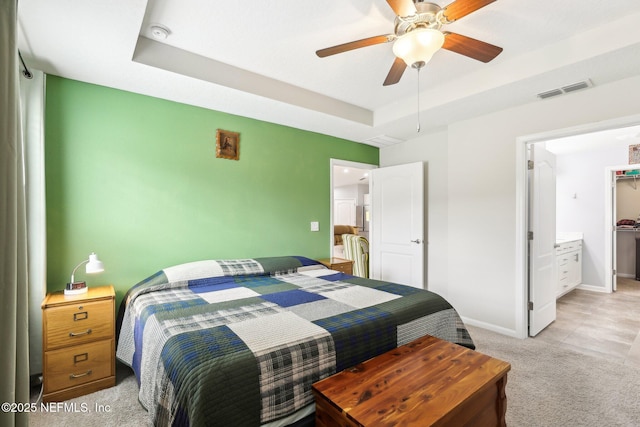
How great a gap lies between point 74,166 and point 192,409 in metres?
2.21

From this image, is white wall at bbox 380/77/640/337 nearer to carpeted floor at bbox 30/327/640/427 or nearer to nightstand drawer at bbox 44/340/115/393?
carpeted floor at bbox 30/327/640/427

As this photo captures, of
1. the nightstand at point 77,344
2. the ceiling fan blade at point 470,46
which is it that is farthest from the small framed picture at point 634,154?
the nightstand at point 77,344

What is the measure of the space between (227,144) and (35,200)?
1.58m

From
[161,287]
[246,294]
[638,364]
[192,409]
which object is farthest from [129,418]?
[638,364]

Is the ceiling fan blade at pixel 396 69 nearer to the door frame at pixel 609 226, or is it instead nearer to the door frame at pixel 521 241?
the door frame at pixel 521 241

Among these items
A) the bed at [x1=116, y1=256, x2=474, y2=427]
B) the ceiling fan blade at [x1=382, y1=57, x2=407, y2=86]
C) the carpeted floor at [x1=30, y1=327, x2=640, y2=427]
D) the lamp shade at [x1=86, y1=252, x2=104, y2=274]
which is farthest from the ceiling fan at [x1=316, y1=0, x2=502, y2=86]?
the carpeted floor at [x1=30, y1=327, x2=640, y2=427]

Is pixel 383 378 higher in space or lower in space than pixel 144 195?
lower

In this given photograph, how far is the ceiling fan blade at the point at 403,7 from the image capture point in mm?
1426

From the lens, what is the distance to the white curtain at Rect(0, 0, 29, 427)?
0.78 m

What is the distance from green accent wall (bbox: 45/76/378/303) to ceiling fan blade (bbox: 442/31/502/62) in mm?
2164

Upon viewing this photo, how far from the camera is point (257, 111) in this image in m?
3.04

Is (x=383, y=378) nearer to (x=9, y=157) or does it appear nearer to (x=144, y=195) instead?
(x=9, y=157)

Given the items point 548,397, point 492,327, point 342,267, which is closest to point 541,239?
point 492,327

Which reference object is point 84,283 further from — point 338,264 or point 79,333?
point 338,264
